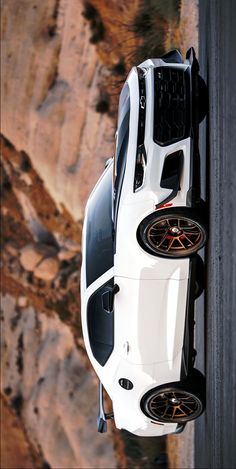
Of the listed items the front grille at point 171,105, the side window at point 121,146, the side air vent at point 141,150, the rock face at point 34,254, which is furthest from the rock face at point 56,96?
the side air vent at point 141,150

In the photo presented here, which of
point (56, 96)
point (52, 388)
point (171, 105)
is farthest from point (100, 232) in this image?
point (52, 388)

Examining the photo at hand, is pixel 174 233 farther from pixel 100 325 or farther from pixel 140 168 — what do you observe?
pixel 100 325

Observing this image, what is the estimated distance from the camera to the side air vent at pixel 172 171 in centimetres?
680

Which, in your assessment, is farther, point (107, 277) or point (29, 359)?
point (29, 359)

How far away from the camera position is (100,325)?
7578 millimetres

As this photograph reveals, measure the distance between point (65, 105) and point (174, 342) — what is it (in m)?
9.07

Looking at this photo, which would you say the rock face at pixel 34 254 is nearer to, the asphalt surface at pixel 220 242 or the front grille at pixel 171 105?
the asphalt surface at pixel 220 242

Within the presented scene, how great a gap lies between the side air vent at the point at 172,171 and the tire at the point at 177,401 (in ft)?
7.00

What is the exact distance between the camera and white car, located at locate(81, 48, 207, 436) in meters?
6.86

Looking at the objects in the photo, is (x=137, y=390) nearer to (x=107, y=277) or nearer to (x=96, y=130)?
(x=107, y=277)

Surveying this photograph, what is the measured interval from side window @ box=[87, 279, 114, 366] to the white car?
11 mm

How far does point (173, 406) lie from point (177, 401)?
8 cm

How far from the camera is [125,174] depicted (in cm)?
703

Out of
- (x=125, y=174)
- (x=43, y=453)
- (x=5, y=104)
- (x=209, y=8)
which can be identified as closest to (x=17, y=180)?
(x=5, y=104)
